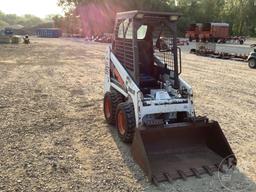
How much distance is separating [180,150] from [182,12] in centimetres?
6620

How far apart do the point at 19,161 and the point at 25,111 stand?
3.17 meters

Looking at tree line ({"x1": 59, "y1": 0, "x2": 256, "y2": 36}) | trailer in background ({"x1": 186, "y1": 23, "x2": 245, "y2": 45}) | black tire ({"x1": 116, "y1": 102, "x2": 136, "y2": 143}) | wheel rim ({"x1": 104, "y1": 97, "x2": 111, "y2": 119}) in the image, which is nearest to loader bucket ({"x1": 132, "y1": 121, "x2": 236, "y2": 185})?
black tire ({"x1": 116, "y1": 102, "x2": 136, "y2": 143})

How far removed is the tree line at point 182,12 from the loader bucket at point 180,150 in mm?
41357

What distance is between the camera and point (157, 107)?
5.75m

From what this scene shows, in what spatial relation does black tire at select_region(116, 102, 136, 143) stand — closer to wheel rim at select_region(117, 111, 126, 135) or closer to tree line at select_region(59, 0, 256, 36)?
wheel rim at select_region(117, 111, 126, 135)

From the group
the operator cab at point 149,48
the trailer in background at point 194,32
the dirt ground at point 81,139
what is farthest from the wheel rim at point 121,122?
the trailer in background at point 194,32

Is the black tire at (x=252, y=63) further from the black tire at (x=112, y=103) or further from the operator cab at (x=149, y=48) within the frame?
the black tire at (x=112, y=103)

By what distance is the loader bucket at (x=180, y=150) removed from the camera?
5.04m

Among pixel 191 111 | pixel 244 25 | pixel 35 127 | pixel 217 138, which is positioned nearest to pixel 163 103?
pixel 191 111

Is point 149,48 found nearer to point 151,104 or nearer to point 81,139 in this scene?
point 151,104

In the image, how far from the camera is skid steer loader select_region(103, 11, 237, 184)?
5.25 m

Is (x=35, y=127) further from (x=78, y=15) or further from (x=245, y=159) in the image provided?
(x=78, y=15)

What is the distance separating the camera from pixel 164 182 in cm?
486

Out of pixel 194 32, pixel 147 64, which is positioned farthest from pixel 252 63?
pixel 194 32
